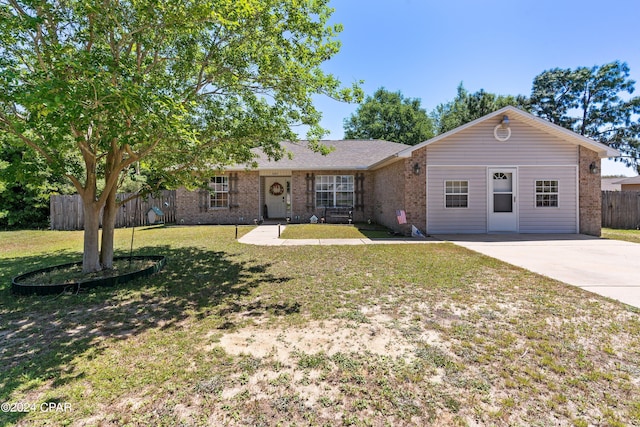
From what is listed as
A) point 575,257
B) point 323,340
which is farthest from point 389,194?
point 323,340

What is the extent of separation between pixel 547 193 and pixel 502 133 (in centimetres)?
283

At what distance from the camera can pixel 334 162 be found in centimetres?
1666

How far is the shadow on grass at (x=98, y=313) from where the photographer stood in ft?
9.40

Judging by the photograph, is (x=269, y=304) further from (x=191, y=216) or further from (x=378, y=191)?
(x=191, y=216)

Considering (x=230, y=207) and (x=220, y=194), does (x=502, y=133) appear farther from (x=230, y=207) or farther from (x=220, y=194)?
(x=220, y=194)

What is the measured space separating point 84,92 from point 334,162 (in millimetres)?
13473

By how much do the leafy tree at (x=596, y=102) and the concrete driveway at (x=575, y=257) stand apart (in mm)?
29973

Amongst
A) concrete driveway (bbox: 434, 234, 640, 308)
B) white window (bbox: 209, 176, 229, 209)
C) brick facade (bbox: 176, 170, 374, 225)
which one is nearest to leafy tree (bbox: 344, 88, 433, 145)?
brick facade (bbox: 176, 170, 374, 225)

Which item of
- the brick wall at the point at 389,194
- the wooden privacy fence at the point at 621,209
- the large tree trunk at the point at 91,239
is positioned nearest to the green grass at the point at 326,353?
the large tree trunk at the point at 91,239

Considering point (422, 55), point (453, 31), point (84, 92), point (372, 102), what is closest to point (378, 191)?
point (453, 31)

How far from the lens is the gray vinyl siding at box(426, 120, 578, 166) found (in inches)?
453

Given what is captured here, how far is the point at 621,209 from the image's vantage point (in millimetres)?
14281

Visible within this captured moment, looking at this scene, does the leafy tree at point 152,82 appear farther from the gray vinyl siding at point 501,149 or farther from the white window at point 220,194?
the white window at point 220,194

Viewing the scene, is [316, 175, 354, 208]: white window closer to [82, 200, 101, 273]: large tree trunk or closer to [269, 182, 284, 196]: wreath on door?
[269, 182, 284, 196]: wreath on door
